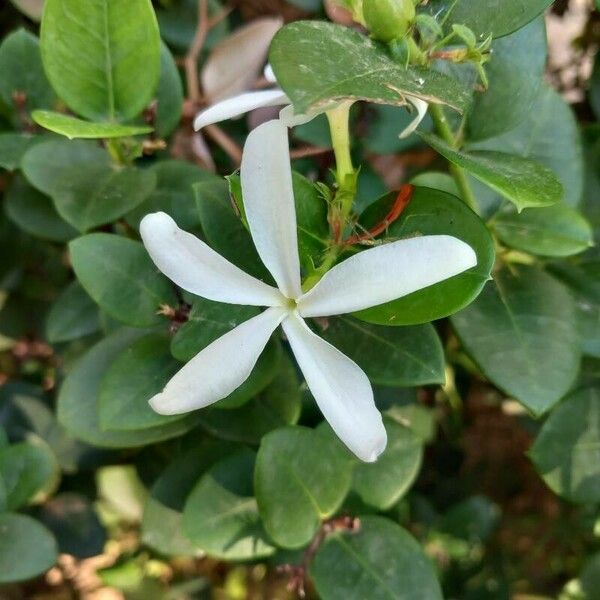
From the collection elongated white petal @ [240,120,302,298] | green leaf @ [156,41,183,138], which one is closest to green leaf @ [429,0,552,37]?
elongated white petal @ [240,120,302,298]

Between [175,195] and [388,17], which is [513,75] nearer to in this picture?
[388,17]

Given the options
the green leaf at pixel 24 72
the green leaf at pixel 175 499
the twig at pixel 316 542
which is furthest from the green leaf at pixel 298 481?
the green leaf at pixel 24 72

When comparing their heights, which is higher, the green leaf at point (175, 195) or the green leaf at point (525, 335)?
the green leaf at point (175, 195)

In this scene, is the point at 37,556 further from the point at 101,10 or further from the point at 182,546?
the point at 101,10

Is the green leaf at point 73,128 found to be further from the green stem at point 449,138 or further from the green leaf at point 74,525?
the green leaf at point 74,525

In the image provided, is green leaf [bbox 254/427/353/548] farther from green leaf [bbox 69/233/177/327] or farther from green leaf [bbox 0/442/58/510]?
green leaf [bbox 0/442/58/510]

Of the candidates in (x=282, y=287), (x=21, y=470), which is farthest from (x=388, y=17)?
(x=21, y=470)
